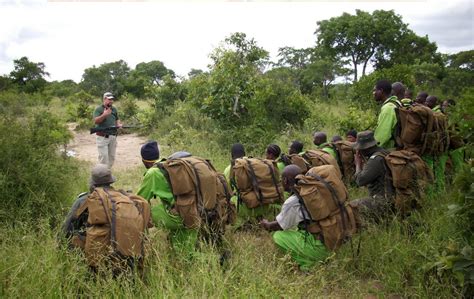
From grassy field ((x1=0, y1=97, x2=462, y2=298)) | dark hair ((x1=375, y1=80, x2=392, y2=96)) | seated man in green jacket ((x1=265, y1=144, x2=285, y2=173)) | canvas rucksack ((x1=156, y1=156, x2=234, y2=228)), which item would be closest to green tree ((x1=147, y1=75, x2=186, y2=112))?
seated man in green jacket ((x1=265, y1=144, x2=285, y2=173))

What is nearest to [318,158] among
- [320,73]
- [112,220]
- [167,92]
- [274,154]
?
[274,154]

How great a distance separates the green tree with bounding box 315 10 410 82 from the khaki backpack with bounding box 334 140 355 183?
20450mm

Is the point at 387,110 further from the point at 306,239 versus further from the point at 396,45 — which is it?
the point at 396,45

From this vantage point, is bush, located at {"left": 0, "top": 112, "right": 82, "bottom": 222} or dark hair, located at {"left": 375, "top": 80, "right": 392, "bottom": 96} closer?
bush, located at {"left": 0, "top": 112, "right": 82, "bottom": 222}

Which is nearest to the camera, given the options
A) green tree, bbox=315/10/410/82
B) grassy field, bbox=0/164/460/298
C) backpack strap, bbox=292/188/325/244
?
grassy field, bbox=0/164/460/298

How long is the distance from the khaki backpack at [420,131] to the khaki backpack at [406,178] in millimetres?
514

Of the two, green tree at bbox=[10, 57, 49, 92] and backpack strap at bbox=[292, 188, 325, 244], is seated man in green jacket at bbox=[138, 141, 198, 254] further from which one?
green tree at bbox=[10, 57, 49, 92]

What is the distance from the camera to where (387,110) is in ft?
15.9

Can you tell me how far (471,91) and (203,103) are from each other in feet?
23.1

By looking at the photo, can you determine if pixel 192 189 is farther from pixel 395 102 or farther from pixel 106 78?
pixel 106 78

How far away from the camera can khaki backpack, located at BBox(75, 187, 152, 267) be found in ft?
10.2

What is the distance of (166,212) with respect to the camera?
3.87m

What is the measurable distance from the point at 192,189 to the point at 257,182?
4.10 feet

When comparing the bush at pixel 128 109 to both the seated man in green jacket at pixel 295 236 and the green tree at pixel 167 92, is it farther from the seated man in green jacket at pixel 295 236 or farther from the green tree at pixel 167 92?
the seated man in green jacket at pixel 295 236
